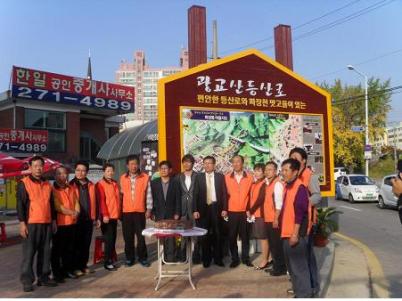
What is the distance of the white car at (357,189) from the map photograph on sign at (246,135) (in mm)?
12573

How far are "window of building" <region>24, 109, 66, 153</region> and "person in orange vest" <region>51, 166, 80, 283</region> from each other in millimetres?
23684

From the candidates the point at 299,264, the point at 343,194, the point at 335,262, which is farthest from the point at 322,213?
the point at 343,194

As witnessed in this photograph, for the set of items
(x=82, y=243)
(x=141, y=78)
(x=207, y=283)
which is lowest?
(x=207, y=283)

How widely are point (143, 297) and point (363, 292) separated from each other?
9.30ft

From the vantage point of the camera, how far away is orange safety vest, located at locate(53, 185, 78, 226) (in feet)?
23.1

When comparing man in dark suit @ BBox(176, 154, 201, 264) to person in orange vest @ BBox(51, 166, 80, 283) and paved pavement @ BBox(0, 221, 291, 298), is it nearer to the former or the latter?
paved pavement @ BBox(0, 221, 291, 298)

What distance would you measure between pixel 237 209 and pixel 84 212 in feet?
7.90

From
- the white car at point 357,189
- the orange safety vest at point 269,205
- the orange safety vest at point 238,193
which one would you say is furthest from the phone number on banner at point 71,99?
the orange safety vest at point 269,205

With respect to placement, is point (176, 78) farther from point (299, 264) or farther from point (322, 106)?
point (299, 264)

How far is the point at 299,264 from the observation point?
547 cm

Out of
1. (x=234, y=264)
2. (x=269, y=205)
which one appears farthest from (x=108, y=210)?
(x=269, y=205)

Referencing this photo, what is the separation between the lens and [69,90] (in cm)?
2992

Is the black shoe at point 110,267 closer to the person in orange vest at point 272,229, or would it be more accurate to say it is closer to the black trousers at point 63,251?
the black trousers at point 63,251

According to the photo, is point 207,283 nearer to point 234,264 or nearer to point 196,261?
point 234,264
